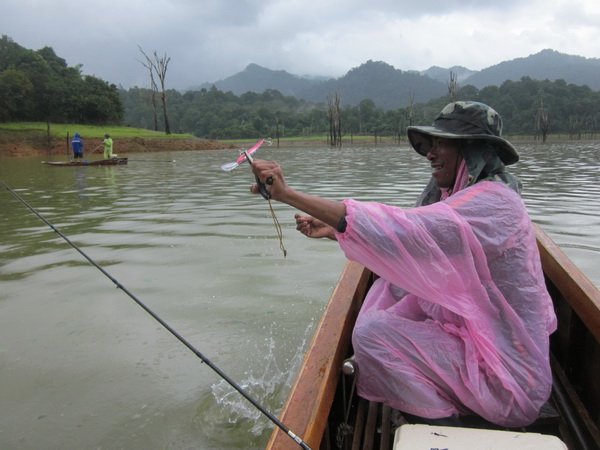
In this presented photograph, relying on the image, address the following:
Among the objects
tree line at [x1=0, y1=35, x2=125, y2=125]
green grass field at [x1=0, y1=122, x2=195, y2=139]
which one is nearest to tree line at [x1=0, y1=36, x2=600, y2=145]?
tree line at [x1=0, y1=35, x2=125, y2=125]

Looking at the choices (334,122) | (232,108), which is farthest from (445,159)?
(232,108)

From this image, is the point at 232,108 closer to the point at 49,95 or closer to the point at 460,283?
the point at 49,95

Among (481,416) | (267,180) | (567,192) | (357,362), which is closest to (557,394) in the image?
(481,416)

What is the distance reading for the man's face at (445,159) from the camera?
1.95m

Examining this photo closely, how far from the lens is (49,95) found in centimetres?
3731

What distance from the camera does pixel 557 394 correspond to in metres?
2.21

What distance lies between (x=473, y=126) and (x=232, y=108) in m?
77.4

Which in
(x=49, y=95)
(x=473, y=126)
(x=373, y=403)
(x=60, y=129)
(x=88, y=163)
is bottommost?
(x=373, y=403)

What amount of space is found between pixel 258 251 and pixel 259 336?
199cm

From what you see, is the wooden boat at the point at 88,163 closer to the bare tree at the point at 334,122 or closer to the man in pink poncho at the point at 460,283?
the man in pink poncho at the point at 460,283

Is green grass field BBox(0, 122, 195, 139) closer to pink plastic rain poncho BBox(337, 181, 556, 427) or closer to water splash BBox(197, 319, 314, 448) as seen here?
water splash BBox(197, 319, 314, 448)

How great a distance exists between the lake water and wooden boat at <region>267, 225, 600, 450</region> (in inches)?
21.5

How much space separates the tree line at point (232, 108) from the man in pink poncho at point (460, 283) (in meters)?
21.2

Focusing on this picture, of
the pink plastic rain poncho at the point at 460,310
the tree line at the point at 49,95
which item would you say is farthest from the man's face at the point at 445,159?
the tree line at the point at 49,95
